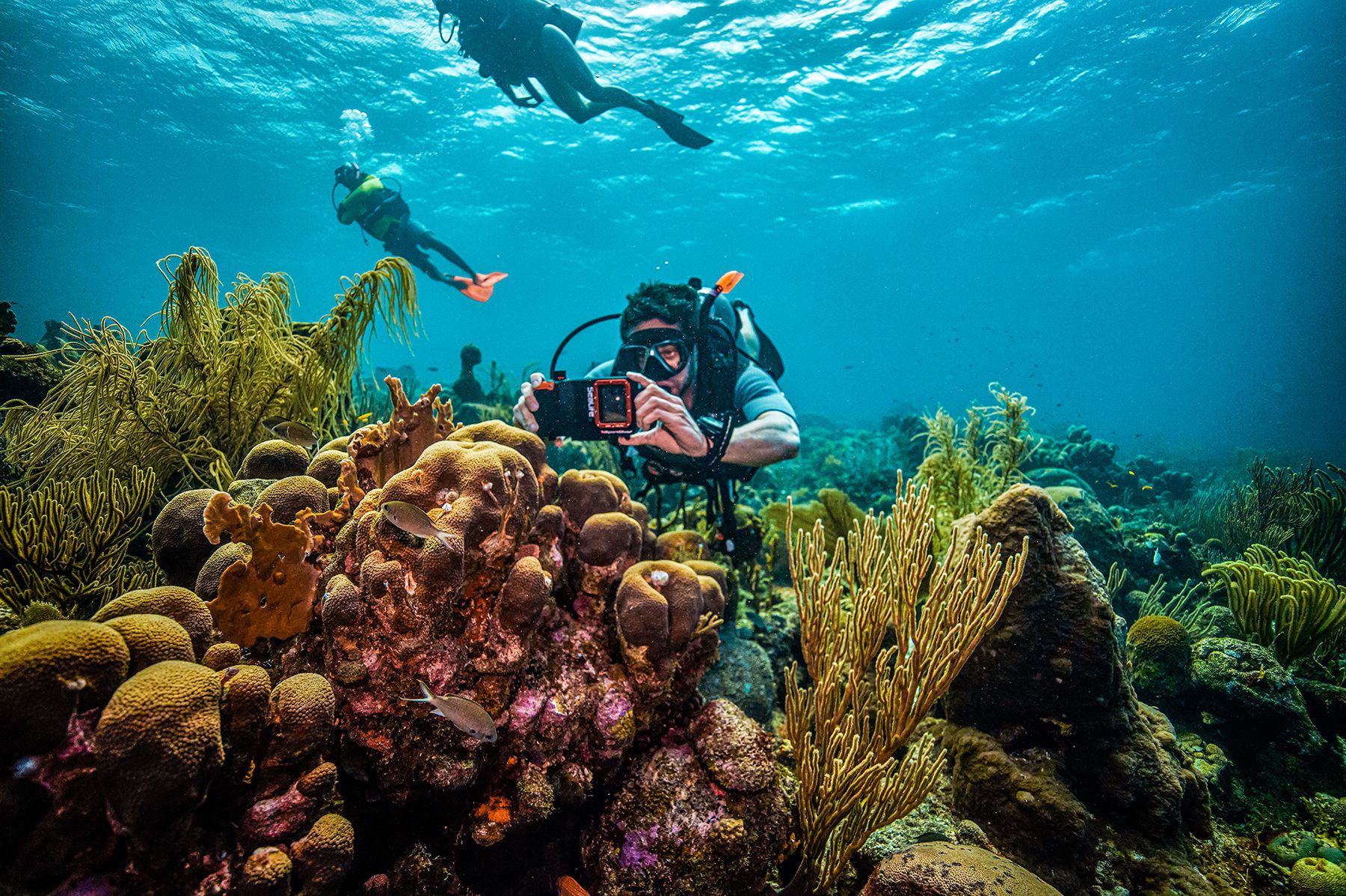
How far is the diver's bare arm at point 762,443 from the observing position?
3580 mm

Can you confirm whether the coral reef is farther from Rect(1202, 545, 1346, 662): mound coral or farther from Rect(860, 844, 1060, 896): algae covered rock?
Rect(1202, 545, 1346, 662): mound coral

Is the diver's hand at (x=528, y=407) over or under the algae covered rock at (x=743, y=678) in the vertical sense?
over

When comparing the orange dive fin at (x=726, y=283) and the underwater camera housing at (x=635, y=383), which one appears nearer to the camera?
the underwater camera housing at (x=635, y=383)

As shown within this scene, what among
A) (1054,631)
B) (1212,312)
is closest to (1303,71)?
(1054,631)

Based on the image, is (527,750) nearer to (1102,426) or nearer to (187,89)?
(187,89)

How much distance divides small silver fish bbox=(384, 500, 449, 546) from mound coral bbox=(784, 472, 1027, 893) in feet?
5.30

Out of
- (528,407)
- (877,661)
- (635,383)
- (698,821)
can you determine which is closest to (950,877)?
(877,661)

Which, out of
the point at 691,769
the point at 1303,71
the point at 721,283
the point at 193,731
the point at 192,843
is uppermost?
the point at 1303,71

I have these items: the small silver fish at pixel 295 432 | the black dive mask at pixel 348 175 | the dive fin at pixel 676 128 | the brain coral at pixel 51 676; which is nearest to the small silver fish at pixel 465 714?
the brain coral at pixel 51 676

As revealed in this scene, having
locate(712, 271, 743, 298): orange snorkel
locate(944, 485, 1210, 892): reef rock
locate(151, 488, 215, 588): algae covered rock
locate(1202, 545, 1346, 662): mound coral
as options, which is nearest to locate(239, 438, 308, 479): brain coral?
locate(151, 488, 215, 588): algae covered rock

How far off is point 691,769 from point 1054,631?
214 cm

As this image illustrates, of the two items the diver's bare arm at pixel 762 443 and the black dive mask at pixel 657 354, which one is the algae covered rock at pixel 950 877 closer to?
the diver's bare arm at pixel 762 443

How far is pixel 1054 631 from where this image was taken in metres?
2.78

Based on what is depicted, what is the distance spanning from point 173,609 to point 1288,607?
7573mm
